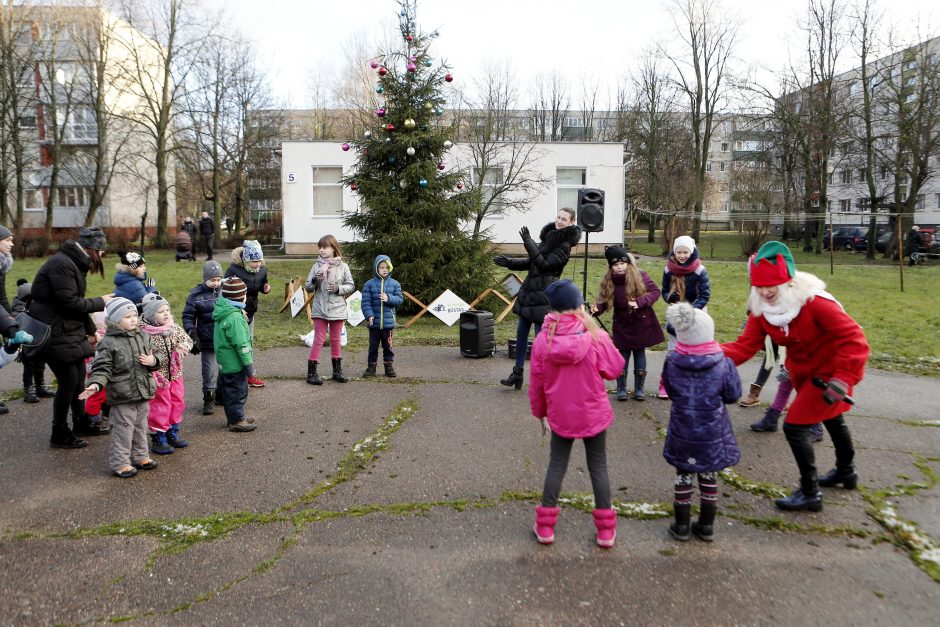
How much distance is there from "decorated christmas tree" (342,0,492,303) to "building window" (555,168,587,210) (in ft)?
51.0

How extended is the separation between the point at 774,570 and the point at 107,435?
18.6ft

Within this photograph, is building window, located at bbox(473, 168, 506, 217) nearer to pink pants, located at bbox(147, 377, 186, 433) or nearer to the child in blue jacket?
the child in blue jacket

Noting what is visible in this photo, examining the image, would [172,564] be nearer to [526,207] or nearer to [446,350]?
[446,350]

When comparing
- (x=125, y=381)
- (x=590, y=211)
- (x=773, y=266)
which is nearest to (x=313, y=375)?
(x=125, y=381)

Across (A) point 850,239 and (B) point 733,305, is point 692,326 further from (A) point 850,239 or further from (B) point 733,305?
(A) point 850,239

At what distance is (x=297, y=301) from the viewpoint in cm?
1395

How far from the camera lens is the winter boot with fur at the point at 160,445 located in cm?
568

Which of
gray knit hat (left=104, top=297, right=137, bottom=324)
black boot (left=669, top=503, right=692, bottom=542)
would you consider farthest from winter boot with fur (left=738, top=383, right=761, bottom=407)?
gray knit hat (left=104, top=297, right=137, bottom=324)

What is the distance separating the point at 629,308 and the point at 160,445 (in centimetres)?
485

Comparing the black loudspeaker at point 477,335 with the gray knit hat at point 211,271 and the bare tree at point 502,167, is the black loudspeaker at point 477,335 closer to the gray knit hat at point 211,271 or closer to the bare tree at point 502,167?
the gray knit hat at point 211,271

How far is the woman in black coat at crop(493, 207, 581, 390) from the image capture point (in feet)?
24.8

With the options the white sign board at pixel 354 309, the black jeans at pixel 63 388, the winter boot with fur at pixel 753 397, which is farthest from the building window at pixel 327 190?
the winter boot with fur at pixel 753 397

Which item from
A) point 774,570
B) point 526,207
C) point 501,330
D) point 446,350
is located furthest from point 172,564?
point 526,207

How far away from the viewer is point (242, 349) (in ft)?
20.0
